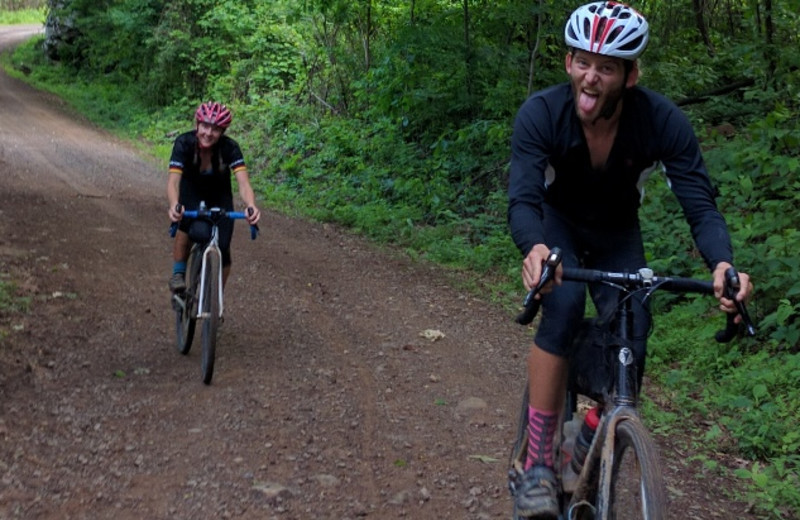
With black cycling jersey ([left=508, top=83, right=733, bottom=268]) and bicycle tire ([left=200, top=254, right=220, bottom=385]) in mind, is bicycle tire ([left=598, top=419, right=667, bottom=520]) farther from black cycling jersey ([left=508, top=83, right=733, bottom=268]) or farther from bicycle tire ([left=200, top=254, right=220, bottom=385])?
bicycle tire ([left=200, top=254, right=220, bottom=385])

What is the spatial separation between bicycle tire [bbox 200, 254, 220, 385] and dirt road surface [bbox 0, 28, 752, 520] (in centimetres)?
18

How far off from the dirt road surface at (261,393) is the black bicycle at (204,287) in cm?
26

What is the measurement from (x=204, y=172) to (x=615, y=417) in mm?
4762

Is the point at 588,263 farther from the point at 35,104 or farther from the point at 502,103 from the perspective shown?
the point at 35,104

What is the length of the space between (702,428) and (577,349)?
2.91 m

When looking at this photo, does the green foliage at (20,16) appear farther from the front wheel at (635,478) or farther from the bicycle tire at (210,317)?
the front wheel at (635,478)

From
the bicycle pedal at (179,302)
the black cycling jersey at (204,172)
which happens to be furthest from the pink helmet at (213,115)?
the bicycle pedal at (179,302)

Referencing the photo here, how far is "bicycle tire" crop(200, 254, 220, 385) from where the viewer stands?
21.1ft

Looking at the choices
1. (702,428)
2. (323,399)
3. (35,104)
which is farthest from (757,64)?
(35,104)

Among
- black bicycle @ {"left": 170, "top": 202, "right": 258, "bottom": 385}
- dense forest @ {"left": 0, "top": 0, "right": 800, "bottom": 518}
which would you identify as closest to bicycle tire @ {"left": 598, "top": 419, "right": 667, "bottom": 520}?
dense forest @ {"left": 0, "top": 0, "right": 800, "bottom": 518}

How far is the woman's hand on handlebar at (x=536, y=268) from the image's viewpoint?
10.0 feet

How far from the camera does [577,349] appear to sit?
136 inches

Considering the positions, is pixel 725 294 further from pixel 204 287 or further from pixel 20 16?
pixel 20 16

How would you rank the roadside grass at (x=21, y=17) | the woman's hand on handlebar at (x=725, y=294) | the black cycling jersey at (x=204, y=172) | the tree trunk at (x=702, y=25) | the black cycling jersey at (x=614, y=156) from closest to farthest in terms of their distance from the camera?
the woman's hand on handlebar at (x=725, y=294)
the black cycling jersey at (x=614, y=156)
the black cycling jersey at (x=204, y=172)
the tree trunk at (x=702, y=25)
the roadside grass at (x=21, y=17)
